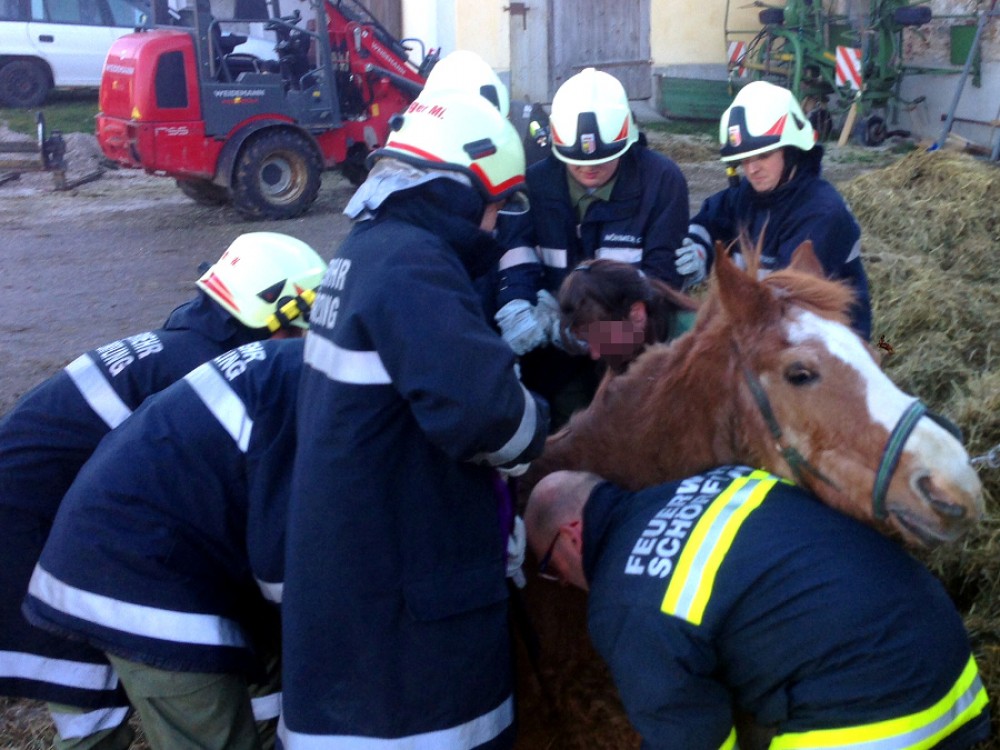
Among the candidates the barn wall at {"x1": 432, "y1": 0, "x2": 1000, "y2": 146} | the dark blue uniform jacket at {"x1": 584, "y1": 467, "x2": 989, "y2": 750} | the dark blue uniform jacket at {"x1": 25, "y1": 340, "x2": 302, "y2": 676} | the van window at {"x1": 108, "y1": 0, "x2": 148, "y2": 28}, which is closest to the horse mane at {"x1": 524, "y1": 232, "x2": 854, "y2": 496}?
the dark blue uniform jacket at {"x1": 584, "y1": 467, "x2": 989, "y2": 750}

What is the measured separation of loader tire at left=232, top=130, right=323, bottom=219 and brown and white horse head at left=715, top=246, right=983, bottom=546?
10.2 meters

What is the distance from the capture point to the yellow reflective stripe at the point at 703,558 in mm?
1920

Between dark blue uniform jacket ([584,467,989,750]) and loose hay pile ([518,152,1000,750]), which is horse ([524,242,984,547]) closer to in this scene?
dark blue uniform jacket ([584,467,989,750])

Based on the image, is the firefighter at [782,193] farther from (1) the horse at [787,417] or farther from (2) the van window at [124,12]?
(2) the van window at [124,12]

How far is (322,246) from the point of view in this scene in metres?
10.6

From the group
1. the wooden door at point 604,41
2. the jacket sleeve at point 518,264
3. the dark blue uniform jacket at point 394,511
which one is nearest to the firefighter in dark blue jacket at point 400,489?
the dark blue uniform jacket at point 394,511

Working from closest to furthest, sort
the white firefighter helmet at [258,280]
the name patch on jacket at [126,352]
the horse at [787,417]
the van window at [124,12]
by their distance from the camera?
the horse at [787,417]
the name patch on jacket at [126,352]
the white firefighter helmet at [258,280]
the van window at [124,12]

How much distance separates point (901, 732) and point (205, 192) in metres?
12.2

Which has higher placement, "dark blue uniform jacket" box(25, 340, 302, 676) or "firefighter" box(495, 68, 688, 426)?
"firefighter" box(495, 68, 688, 426)

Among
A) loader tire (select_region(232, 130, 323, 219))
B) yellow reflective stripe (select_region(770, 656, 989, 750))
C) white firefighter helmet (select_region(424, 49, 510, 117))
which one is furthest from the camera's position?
loader tire (select_region(232, 130, 323, 219))

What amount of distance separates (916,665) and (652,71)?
1656 centimetres

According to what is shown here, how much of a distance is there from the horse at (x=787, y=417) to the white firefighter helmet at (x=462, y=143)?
0.55 metres

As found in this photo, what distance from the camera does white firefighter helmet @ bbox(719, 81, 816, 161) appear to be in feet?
12.5

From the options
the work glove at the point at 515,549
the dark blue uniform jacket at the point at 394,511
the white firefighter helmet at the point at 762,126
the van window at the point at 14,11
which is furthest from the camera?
the van window at the point at 14,11
